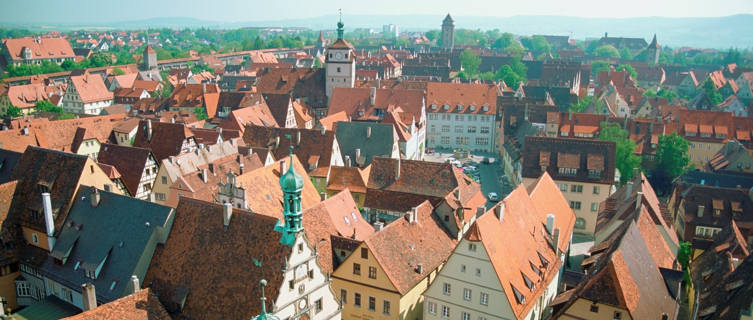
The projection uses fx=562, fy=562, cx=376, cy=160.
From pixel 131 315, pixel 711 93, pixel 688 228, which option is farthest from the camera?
pixel 711 93

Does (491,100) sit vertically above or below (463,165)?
above

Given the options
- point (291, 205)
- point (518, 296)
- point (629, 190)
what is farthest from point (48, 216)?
point (629, 190)

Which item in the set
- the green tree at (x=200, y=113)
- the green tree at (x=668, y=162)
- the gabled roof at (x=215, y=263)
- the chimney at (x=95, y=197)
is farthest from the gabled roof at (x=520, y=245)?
the green tree at (x=200, y=113)

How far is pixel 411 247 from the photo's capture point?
4025 centimetres

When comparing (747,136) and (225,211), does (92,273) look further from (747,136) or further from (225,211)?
(747,136)

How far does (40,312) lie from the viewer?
35062 millimetres

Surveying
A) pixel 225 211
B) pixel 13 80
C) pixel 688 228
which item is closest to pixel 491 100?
pixel 688 228

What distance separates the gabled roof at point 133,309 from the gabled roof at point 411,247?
44.5 feet

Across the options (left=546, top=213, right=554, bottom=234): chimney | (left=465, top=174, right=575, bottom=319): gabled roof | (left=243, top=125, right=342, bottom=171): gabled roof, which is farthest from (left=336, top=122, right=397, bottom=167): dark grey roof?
(left=546, top=213, right=554, bottom=234): chimney

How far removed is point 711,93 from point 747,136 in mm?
62460

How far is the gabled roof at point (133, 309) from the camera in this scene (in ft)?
87.0

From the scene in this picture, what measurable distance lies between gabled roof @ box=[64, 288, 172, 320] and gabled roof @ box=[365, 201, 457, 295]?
→ 44.5ft

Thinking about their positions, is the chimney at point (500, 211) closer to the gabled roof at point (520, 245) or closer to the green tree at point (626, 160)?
the gabled roof at point (520, 245)

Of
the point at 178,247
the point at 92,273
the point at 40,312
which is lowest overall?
the point at 40,312
